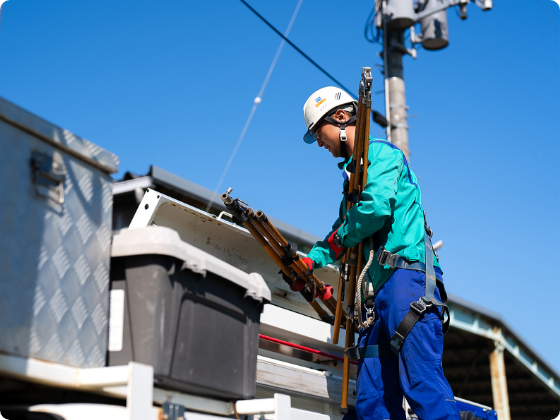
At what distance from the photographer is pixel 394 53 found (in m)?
9.90

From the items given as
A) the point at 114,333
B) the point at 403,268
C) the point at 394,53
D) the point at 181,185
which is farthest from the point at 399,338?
the point at 394,53

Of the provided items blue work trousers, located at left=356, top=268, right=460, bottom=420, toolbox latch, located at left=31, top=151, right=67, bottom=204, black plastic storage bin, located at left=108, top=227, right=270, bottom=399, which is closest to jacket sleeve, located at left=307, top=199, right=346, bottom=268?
blue work trousers, located at left=356, top=268, right=460, bottom=420

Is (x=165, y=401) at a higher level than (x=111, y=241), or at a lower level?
lower

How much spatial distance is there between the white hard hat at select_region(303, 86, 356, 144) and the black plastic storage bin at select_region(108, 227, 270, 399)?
1663mm

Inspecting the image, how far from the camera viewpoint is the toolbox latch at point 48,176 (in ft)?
6.64

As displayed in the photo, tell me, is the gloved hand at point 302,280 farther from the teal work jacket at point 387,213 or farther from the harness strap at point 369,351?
the harness strap at point 369,351

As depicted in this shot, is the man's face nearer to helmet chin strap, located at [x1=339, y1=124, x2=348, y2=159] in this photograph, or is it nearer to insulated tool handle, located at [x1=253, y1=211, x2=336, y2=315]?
helmet chin strap, located at [x1=339, y1=124, x2=348, y2=159]

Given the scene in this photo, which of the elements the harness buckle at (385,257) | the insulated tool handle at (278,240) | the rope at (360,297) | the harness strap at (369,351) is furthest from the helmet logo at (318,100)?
the harness strap at (369,351)

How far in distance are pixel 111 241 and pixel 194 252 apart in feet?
0.96

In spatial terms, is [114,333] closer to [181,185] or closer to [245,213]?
[245,213]

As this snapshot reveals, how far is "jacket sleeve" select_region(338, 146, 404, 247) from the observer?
344 cm

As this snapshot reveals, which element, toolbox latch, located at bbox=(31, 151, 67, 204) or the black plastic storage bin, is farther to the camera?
the black plastic storage bin

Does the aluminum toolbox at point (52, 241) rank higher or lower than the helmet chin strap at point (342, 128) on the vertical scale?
lower

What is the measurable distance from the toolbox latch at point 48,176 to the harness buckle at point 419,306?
1.84 m
